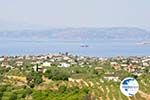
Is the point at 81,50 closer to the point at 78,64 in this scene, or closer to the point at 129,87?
the point at 78,64

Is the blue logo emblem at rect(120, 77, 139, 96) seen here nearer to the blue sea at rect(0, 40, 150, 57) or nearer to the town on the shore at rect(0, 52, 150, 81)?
the town on the shore at rect(0, 52, 150, 81)

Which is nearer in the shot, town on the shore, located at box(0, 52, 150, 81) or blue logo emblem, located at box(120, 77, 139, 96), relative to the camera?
blue logo emblem, located at box(120, 77, 139, 96)

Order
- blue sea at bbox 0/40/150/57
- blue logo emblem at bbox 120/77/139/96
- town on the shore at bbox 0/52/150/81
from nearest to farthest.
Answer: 1. blue logo emblem at bbox 120/77/139/96
2. town on the shore at bbox 0/52/150/81
3. blue sea at bbox 0/40/150/57

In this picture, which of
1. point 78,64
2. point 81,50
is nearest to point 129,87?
point 78,64

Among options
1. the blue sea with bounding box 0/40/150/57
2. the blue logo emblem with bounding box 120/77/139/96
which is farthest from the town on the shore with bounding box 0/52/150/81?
the blue sea with bounding box 0/40/150/57

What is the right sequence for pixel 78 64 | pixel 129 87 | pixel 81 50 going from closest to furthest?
pixel 129 87 < pixel 78 64 < pixel 81 50

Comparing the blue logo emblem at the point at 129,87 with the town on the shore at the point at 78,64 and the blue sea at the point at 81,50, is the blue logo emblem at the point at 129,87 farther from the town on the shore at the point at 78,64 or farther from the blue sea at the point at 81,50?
the blue sea at the point at 81,50

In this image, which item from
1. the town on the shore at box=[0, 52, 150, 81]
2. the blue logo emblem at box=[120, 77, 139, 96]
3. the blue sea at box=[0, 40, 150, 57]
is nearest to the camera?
the blue logo emblem at box=[120, 77, 139, 96]

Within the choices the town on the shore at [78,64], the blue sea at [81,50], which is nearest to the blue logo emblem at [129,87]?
the town on the shore at [78,64]
